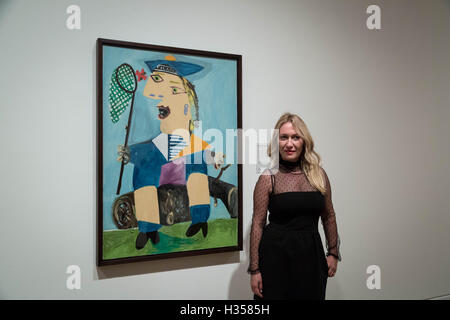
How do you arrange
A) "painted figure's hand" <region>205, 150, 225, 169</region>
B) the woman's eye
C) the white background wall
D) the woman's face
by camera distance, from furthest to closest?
"painted figure's hand" <region>205, 150, 225, 169</region>
the woman's eye
the woman's face
the white background wall

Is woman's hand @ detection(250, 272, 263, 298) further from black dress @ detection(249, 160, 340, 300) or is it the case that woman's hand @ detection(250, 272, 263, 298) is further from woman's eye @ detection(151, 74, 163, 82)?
woman's eye @ detection(151, 74, 163, 82)

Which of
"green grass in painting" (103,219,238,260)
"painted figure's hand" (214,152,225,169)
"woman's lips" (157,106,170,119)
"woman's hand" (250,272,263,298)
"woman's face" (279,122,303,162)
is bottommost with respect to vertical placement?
"woman's hand" (250,272,263,298)

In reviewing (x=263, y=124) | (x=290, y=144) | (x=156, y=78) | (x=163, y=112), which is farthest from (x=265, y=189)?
(x=156, y=78)

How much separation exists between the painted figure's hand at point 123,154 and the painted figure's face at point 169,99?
21 cm

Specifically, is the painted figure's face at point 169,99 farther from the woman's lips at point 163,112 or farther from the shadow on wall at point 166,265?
the shadow on wall at point 166,265

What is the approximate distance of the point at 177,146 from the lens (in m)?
1.90

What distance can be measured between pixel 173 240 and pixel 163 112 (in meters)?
0.67

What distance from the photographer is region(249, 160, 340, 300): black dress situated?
5.54ft

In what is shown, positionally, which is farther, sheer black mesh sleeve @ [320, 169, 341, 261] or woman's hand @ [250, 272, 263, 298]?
sheer black mesh sleeve @ [320, 169, 341, 261]

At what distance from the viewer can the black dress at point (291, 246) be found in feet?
5.54

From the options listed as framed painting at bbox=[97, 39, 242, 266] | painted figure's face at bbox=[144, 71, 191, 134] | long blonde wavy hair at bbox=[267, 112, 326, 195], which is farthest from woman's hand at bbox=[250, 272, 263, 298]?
painted figure's face at bbox=[144, 71, 191, 134]

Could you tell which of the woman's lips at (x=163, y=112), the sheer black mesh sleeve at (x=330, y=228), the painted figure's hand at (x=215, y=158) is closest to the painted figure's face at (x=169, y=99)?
the woman's lips at (x=163, y=112)
